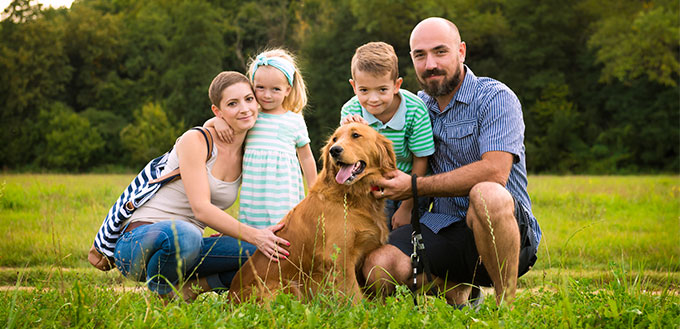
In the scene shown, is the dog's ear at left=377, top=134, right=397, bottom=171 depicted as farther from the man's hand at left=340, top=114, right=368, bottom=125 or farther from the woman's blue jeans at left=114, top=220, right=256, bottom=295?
the woman's blue jeans at left=114, top=220, right=256, bottom=295

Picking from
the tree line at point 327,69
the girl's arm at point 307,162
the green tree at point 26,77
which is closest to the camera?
the girl's arm at point 307,162

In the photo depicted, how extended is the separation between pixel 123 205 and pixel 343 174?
60.3 inches

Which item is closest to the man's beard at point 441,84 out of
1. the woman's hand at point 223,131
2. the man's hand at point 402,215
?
the man's hand at point 402,215

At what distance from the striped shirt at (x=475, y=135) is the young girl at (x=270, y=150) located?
108 cm

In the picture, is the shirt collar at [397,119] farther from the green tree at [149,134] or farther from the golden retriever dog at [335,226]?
the green tree at [149,134]

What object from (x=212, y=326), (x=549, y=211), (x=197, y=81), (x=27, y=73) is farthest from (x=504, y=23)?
(x=212, y=326)

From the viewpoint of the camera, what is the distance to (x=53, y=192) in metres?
11.8

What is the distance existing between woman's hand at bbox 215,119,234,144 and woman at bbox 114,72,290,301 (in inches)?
1.5

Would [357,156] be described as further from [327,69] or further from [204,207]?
[327,69]

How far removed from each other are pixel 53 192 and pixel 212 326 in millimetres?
10473

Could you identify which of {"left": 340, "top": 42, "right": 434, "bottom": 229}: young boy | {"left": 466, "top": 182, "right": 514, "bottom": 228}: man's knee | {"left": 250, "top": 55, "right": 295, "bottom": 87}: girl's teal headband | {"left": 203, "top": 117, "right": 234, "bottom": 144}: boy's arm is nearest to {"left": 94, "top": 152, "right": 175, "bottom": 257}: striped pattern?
{"left": 203, "top": 117, "right": 234, "bottom": 144}: boy's arm

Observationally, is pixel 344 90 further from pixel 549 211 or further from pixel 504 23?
pixel 549 211

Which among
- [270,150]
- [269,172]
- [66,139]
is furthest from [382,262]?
[66,139]

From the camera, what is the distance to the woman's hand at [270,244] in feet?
12.6
